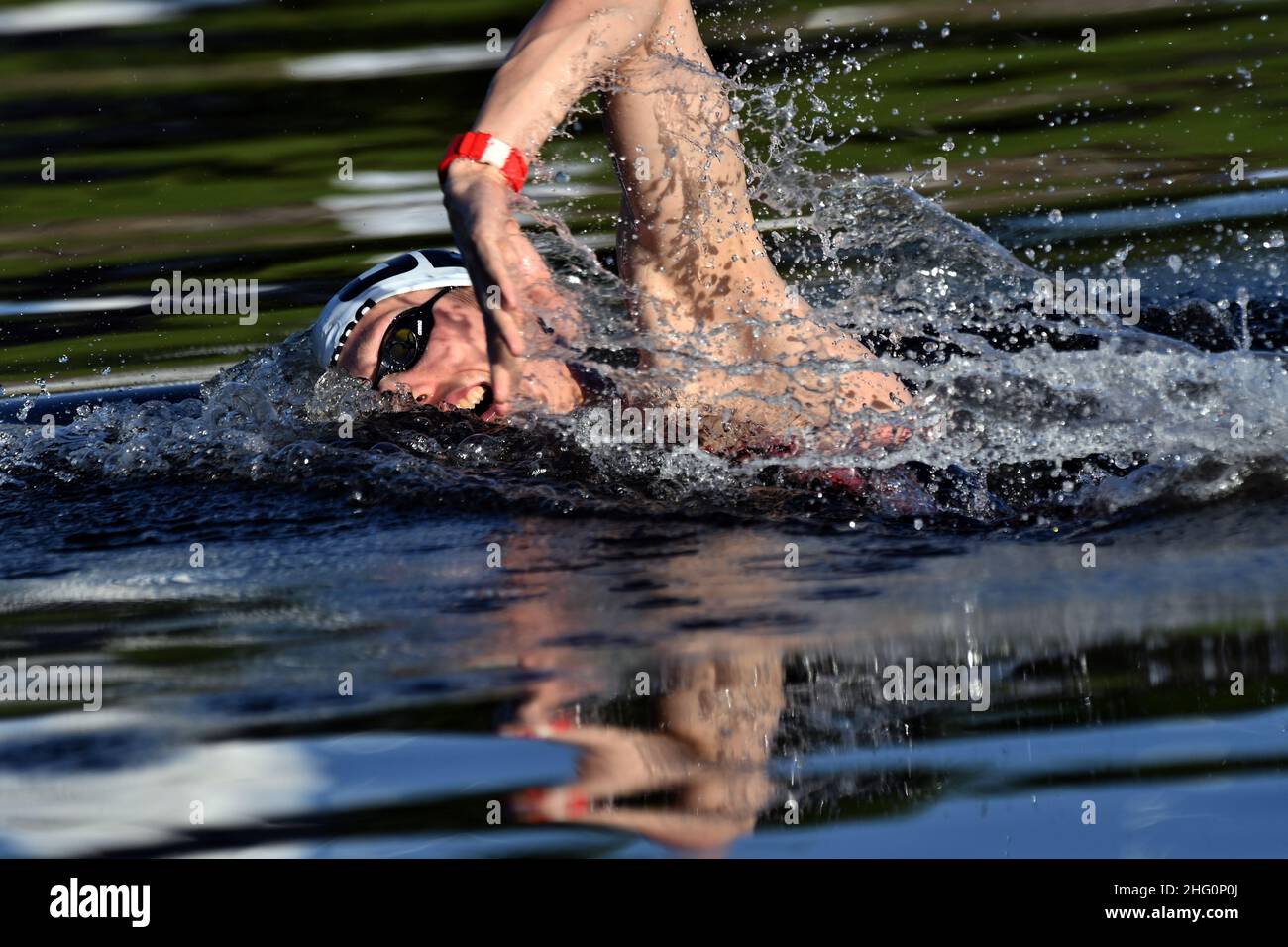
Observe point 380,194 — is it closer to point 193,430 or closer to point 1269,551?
point 193,430

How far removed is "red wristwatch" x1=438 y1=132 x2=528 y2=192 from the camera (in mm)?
3836

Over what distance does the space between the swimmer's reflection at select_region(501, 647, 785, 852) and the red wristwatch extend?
1197mm

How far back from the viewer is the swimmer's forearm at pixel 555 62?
12.7 ft

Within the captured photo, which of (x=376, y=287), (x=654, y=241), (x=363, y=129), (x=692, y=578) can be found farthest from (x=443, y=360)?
(x=363, y=129)

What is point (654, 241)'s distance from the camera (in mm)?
4383

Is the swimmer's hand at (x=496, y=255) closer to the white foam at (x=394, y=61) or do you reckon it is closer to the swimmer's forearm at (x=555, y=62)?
the swimmer's forearm at (x=555, y=62)

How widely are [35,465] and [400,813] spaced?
266 cm

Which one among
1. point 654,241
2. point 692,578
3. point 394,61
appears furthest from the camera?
point 394,61

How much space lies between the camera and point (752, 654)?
3.26 meters

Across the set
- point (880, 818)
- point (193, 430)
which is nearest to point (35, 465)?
point (193, 430)

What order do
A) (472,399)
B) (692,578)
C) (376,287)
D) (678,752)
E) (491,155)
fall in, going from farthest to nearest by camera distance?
1. (376,287)
2. (472,399)
3. (491,155)
4. (692,578)
5. (678,752)

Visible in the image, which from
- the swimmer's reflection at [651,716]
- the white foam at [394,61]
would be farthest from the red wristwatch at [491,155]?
the white foam at [394,61]

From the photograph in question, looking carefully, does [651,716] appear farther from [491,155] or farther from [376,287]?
[376,287]

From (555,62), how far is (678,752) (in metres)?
1.72
